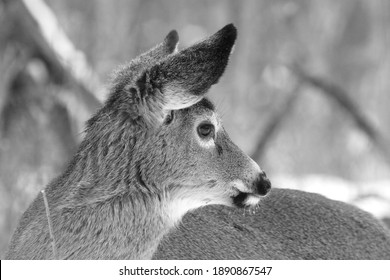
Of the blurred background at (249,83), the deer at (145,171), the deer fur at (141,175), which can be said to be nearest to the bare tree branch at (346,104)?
the blurred background at (249,83)

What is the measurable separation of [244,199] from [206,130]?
0.55 m

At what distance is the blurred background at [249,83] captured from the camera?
1349 cm

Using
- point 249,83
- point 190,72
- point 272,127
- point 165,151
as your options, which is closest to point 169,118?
point 165,151

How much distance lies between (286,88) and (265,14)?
14414 mm

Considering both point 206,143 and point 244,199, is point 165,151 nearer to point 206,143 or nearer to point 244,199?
point 206,143

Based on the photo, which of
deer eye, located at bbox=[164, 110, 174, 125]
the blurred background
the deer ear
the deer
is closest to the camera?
the deer

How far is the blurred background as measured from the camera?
1349cm

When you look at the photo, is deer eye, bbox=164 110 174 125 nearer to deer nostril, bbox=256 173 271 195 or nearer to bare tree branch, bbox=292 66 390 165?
deer nostril, bbox=256 173 271 195

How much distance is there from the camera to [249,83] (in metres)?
32.5

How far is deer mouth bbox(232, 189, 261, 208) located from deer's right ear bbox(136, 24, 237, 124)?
78 centimetres

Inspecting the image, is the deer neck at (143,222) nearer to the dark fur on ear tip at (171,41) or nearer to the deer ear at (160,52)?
the deer ear at (160,52)

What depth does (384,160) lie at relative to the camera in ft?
60.4

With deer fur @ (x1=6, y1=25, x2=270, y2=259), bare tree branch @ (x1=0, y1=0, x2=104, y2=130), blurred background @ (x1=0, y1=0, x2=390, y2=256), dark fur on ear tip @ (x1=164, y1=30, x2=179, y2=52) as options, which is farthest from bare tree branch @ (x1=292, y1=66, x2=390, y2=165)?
deer fur @ (x1=6, y1=25, x2=270, y2=259)

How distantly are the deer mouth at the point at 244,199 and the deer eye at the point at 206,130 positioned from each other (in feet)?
1.48
